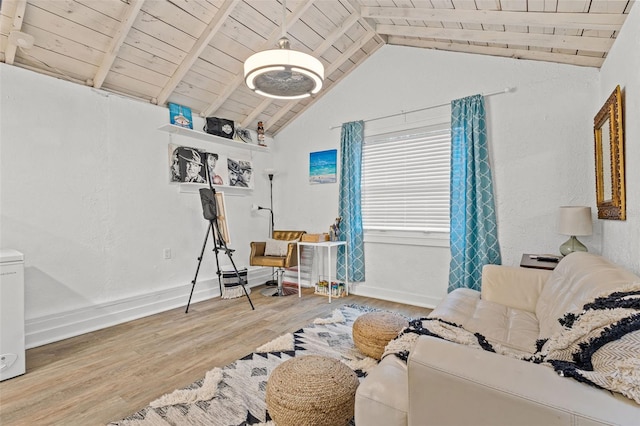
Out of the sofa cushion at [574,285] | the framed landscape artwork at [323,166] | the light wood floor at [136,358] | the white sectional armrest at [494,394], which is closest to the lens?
the white sectional armrest at [494,394]

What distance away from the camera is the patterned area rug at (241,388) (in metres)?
1.71

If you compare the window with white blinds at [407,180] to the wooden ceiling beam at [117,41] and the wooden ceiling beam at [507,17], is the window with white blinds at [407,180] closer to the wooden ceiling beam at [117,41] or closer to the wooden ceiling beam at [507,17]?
the wooden ceiling beam at [507,17]

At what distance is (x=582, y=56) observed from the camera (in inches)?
107

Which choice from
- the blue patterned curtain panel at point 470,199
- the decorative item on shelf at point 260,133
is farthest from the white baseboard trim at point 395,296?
the decorative item on shelf at point 260,133

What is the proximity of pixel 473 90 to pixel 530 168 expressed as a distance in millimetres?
1022

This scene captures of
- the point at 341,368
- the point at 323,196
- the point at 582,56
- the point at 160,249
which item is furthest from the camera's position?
the point at 323,196

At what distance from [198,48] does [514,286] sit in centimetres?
349

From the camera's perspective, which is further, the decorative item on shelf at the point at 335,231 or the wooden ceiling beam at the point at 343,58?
the decorative item on shelf at the point at 335,231

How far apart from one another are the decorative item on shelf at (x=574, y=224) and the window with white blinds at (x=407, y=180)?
113 centimetres

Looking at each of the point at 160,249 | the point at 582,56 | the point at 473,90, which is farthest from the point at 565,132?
the point at 160,249

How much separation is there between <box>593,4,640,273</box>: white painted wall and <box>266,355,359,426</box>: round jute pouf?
1698 millimetres

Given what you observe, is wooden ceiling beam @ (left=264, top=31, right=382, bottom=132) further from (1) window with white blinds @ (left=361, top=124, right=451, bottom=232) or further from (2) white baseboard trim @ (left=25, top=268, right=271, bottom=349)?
(2) white baseboard trim @ (left=25, top=268, right=271, bottom=349)

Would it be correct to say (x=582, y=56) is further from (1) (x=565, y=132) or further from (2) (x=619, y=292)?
(2) (x=619, y=292)

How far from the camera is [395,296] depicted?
12.8 feet
